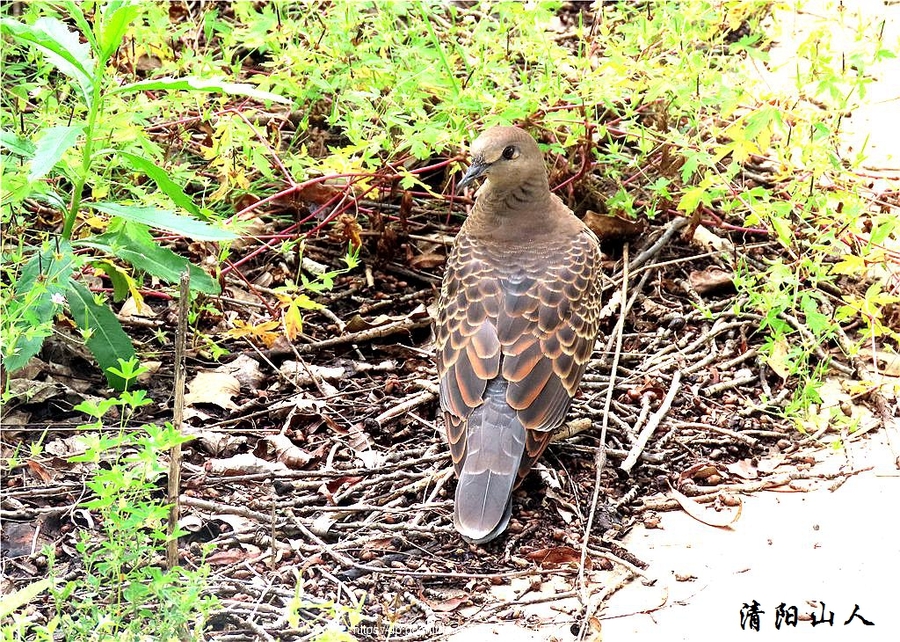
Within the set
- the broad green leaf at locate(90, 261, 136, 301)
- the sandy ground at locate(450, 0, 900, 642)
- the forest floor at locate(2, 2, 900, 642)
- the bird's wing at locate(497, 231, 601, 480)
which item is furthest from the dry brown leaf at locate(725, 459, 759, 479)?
the broad green leaf at locate(90, 261, 136, 301)

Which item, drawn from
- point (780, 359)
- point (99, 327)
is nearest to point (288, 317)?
point (99, 327)

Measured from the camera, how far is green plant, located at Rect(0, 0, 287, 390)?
3836mm

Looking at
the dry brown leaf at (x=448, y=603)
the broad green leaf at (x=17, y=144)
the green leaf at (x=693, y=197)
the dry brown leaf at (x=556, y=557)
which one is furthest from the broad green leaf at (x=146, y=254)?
the green leaf at (x=693, y=197)

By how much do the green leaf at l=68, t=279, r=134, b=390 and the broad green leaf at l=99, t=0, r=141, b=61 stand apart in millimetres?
920

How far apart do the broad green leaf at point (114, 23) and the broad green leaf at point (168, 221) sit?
0.54 m

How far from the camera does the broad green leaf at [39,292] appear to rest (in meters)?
3.76

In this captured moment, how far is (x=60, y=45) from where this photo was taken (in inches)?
158

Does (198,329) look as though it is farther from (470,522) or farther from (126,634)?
(126,634)

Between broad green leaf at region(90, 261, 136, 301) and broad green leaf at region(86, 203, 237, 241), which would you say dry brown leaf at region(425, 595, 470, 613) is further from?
broad green leaf at region(90, 261, 136, 301)

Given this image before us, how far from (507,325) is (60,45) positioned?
77.5 inches

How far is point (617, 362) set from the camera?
5125 mm

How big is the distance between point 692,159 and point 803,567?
1867mm

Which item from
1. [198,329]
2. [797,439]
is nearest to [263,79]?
[198,329]

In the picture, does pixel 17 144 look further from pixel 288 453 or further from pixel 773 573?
pixel 773 573
